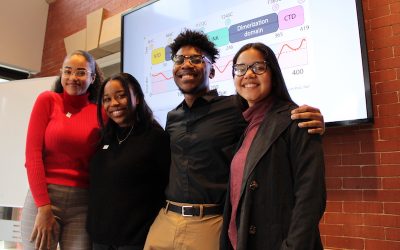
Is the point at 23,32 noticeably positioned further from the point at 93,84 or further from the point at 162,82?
the point at 93,84

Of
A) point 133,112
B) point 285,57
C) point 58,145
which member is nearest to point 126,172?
point 133,112

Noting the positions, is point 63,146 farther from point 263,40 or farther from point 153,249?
point 263,40

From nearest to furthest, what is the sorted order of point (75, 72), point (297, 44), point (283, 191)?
1. point (283, 191)
2. point (75, 72)
3. point (297, 44)

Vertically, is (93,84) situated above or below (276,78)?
above

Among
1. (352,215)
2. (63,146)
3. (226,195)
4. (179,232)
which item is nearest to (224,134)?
(226,195)

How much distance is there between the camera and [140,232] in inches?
61.4

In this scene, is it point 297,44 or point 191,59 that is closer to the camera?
point 191,59

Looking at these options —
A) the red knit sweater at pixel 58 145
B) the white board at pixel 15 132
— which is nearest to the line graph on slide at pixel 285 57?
the red knit sweater at pixel 58 145

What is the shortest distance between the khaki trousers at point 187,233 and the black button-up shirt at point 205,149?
71mm

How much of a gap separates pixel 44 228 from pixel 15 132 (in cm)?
247

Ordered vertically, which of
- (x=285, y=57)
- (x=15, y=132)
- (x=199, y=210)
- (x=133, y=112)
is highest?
(x=285, y=57)

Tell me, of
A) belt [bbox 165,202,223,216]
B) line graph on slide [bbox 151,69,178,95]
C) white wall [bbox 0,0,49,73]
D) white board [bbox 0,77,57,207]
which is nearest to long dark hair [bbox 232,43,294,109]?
belt [bbox 165,202,223,216]

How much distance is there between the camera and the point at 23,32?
517 centimetres

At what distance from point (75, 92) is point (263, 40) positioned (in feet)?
4.24
